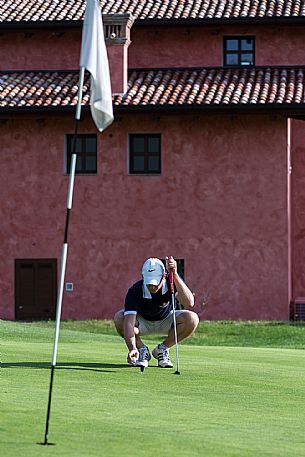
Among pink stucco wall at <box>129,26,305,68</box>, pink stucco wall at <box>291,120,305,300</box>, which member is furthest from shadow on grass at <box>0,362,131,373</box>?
pink stucco wall at <box>129,26,305,68</box>

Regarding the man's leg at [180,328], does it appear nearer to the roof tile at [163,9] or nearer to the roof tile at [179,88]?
the roof tile at [179,88]

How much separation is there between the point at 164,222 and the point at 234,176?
2584 millimetres

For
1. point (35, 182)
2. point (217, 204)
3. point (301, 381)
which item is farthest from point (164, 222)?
point (301, 381)

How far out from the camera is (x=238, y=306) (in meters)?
38.6

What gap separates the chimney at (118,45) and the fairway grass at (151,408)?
980 inches

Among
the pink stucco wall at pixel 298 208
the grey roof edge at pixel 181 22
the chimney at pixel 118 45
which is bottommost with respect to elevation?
the pink stucco wall at pixel 298 208

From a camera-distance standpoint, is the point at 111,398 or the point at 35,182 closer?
the point at 111,398

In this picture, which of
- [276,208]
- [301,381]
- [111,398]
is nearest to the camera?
[111,398]

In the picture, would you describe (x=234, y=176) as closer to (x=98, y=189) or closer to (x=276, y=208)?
(x=276, y=208)

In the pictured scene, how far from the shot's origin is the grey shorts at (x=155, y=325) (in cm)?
1428

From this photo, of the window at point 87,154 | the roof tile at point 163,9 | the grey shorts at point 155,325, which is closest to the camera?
the grey shorts at point 155,325

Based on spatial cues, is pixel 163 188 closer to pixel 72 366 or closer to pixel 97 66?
pixel 72 366

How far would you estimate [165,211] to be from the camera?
128 feet

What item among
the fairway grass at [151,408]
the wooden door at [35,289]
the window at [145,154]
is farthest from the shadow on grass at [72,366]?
the wooden door at [35,289]
